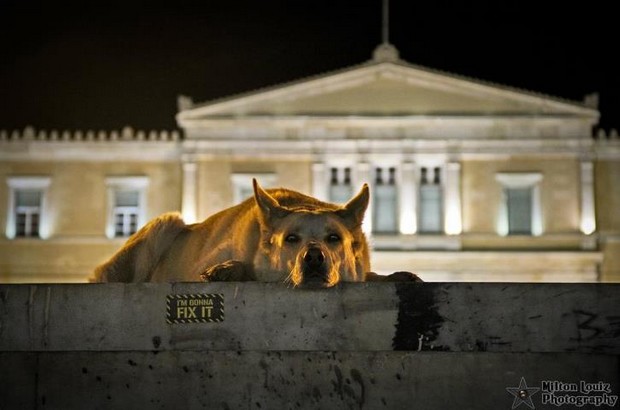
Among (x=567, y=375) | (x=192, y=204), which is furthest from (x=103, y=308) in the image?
(x=192, y=204)

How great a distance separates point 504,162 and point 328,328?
36.0 meters

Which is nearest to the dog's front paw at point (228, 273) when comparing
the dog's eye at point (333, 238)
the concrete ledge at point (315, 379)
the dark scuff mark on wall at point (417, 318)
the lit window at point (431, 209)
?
the dog's eye at point (333, 238)

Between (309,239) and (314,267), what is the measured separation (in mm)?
555

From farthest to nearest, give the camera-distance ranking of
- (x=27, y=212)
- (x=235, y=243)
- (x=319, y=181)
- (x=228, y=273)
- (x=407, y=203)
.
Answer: (x=27, y=212)
(x=319, y=181)
(x=407, y=203)
(x=235, y=243)
(x=228, y=273)

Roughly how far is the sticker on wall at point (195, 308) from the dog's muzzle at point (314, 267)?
1.69 ft

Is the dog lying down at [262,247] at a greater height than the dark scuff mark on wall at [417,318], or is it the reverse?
the dog lying down at [262,247]

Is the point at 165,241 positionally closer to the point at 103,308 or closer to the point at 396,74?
the point at 103,308

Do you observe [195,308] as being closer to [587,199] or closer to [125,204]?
[587,199]

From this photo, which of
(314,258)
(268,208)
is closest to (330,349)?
(314,258)

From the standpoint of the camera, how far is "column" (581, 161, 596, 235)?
40.9 m

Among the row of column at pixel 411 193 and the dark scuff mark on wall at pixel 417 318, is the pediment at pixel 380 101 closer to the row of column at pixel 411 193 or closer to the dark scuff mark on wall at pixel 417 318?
the row of column at pixel 411 193

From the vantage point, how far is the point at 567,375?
6031 mm

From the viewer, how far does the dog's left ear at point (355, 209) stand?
7348 millimetres

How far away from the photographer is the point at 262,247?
7324 millimetres
